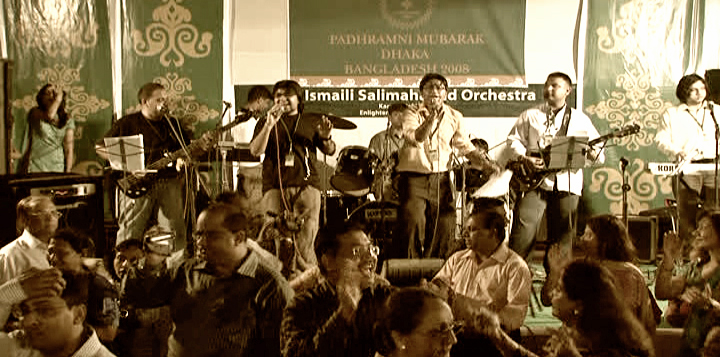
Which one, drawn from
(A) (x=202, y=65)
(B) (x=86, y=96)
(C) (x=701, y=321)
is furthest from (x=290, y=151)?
(C) (x=701, y=321)

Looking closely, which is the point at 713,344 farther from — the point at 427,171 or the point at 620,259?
the point at 427,171

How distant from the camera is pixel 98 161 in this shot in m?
9.32

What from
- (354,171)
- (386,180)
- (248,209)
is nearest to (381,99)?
(354,171)

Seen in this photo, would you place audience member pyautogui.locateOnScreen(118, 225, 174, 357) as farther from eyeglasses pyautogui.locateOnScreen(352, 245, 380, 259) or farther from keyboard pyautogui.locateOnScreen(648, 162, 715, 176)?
keyboard pyautogui.locateOnScreen(648, 162, 715, 176)

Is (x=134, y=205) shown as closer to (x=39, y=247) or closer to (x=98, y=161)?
(x=98, y=161)

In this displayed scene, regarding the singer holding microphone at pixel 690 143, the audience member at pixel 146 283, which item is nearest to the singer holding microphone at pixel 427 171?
the singer holding microphone at pixel 690 143

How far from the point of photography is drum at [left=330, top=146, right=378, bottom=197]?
26.8 feet

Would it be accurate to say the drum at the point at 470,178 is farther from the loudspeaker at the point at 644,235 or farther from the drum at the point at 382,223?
the loudspeaker at the point at 644,235

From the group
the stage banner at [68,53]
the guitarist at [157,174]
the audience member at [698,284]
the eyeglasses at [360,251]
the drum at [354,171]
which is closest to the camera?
the eyeglasses at [360,251]

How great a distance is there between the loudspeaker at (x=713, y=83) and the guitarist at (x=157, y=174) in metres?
4.57

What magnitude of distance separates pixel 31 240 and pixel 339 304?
2.14m

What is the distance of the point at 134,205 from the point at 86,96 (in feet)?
6.33

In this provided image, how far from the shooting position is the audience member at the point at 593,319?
3.17 metres

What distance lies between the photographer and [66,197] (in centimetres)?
766
